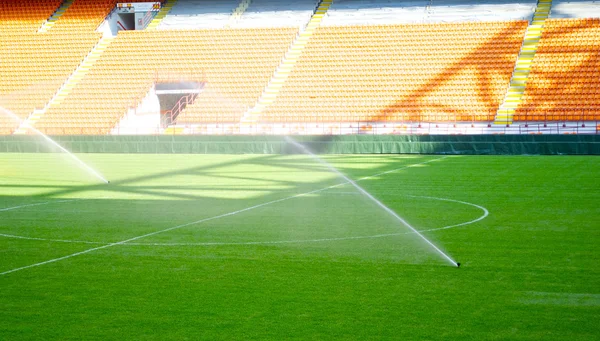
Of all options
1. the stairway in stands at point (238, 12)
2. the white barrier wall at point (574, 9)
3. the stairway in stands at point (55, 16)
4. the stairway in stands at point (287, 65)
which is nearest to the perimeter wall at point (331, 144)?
the stairway in stands at point (287, 65)

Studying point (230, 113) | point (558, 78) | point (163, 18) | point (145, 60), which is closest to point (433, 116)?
point (558, 78)

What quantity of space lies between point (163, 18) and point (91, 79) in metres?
6.74

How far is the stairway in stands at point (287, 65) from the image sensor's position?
122 feet

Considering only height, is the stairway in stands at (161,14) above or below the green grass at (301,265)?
above

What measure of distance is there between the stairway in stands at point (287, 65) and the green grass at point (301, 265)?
19768 millimetres

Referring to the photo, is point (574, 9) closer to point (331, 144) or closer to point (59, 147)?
point (331, 144)

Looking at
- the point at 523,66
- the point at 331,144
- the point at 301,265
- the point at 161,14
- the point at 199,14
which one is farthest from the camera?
the point at 161,14

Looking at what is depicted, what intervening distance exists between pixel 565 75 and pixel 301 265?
95.9 ft

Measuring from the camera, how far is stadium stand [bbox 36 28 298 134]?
38.2 m

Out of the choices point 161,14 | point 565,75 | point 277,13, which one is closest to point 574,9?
point 565,75

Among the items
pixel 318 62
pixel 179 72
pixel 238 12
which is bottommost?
pixel 179 72

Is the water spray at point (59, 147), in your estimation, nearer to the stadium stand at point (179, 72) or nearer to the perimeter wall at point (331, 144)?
the perimeter wall at point (331, 144)

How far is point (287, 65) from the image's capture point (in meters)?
40.2

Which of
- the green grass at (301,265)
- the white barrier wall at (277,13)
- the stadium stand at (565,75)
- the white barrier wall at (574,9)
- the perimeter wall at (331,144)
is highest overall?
the white barrier wall at (277,13)
